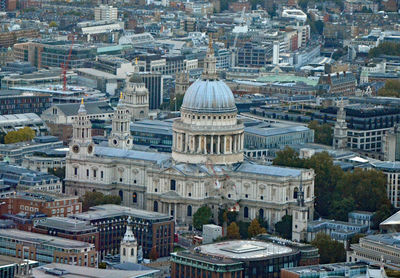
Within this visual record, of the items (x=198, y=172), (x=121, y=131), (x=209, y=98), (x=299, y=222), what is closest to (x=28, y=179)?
(x=198, y=172)

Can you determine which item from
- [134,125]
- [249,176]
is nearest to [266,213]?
[249,176]

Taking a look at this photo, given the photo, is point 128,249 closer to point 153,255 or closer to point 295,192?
point 153,255

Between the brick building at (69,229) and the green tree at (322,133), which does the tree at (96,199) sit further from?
the green tree at (322,133)

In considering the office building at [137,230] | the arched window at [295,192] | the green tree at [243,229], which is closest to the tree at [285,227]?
the green tree at [243,229]

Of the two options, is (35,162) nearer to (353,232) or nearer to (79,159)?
(79,159)

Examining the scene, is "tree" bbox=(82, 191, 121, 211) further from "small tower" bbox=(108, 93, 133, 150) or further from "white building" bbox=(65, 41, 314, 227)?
"small tower" bbox=(108, 93, 133, 150)
